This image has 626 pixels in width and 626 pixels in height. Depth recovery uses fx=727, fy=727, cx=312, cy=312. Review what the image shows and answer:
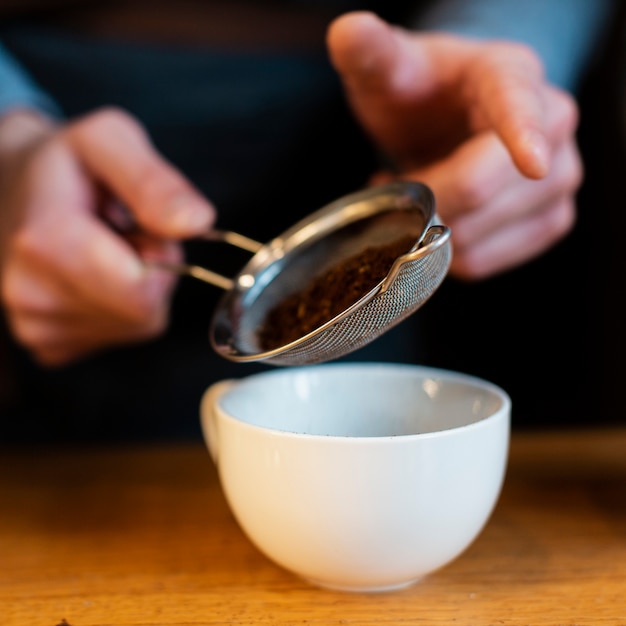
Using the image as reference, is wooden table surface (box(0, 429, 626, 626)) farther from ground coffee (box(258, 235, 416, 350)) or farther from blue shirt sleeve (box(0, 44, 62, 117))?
blue shirt sleeve (box(0, 44, 62, 117))

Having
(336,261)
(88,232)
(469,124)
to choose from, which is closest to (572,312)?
(469,124)

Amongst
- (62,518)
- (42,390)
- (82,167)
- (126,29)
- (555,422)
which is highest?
(126,29)

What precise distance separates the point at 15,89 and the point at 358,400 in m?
0.55

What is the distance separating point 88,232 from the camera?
695mm

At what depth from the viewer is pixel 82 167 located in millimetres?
729

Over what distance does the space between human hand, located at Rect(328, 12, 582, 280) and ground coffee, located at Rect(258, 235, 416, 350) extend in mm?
109

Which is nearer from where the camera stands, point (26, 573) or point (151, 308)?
point (26, 573)

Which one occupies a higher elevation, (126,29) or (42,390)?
(126,29)

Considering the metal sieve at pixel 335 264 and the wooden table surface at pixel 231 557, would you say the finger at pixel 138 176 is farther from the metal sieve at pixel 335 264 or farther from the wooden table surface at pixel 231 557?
the wooden table surface at pixel 231 557

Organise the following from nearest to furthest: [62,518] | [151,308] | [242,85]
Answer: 1. [62,518]
2. [151,308]
3. [242,85]

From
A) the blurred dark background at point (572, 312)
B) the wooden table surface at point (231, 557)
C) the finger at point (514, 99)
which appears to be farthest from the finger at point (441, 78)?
the blurred dark background at point (572, 312)

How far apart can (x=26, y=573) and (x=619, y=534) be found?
39cm

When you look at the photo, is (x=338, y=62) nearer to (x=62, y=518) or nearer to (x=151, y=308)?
(x=151, y=308)

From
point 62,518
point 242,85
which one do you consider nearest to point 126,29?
point 242,85
